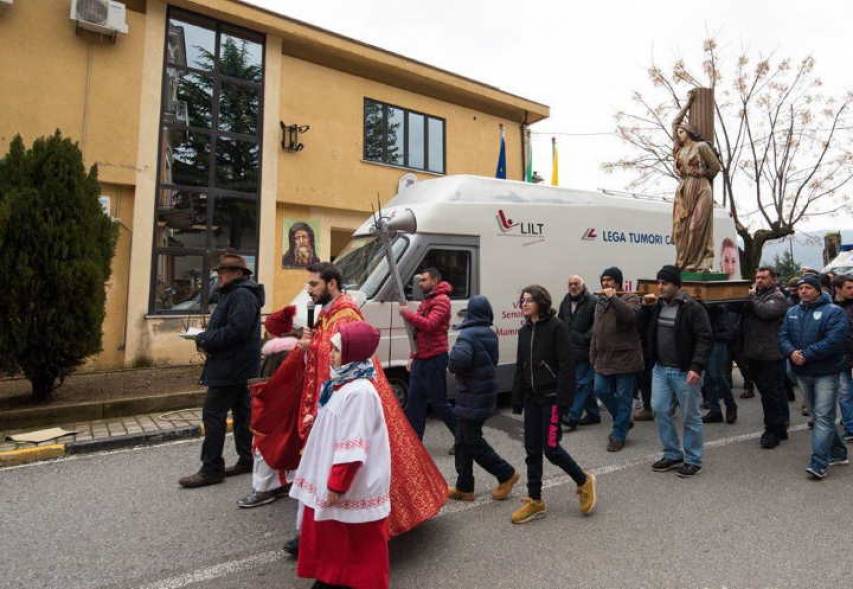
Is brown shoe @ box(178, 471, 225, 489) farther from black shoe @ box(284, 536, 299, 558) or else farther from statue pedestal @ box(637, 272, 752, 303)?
statue pedestal @ box(637, 272, 752, 303)

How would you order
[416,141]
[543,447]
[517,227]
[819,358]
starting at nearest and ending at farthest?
[543,447] < [819,358] < [517,227] < [416,141]

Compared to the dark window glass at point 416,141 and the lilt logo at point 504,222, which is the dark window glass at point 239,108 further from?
the lilt logo at point 504,222

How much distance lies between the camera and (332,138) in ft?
40.3

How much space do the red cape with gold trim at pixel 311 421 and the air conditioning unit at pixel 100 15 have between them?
9.09 meters

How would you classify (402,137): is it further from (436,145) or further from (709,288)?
(709,288)

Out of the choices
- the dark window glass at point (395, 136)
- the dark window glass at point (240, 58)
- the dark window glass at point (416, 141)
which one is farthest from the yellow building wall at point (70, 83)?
the dark window glass at point (416, 141)

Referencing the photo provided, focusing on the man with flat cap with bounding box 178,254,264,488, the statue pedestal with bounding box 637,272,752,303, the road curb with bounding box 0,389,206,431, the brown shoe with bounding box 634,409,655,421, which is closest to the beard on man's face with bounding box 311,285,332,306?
the man with flat cap with bounding box 178,254,264,488

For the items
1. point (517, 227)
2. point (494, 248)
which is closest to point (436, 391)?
point (494, 248)

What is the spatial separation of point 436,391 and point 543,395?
1249 mm

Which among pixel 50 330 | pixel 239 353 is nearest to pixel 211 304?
pixel 50 330

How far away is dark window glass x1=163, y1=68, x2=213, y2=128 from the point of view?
10.6 meters

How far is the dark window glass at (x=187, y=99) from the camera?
10633mm

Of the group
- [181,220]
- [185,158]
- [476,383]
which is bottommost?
[476,383]

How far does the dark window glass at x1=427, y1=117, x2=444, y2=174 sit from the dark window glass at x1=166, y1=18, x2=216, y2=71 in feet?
A: 17.5
